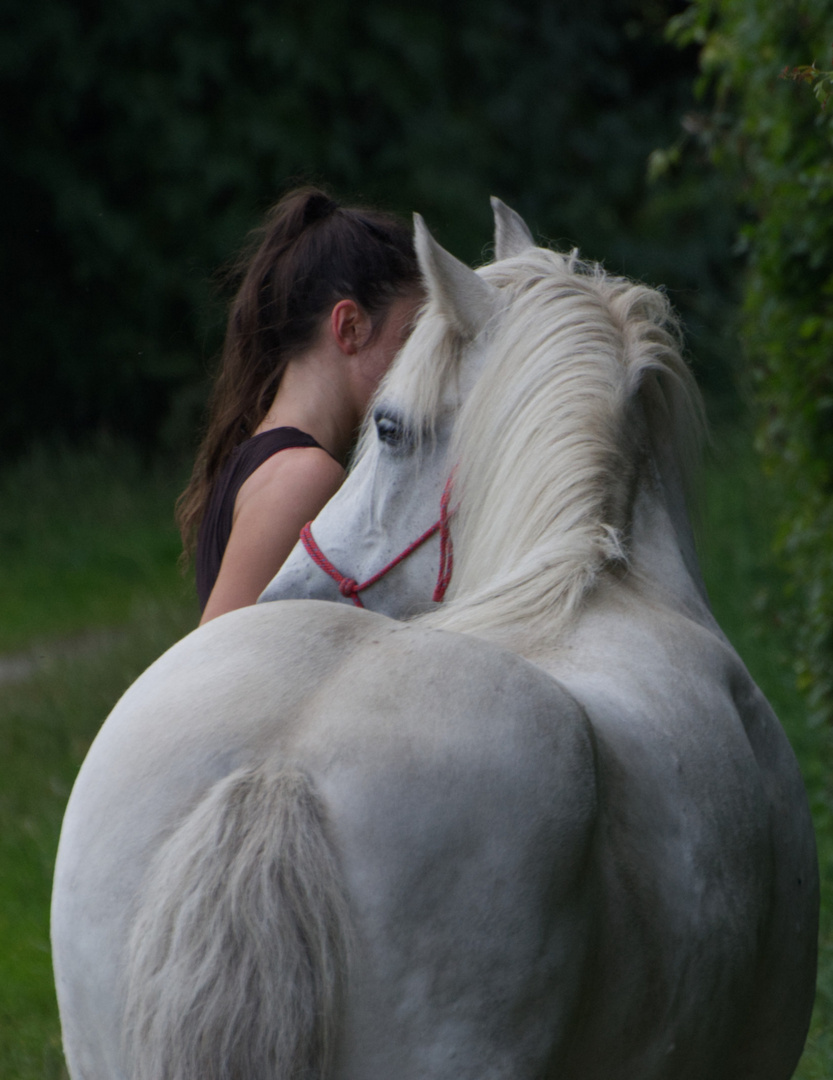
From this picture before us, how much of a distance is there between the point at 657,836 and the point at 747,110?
10.3ft

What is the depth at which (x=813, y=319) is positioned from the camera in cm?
333

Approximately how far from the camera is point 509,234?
7.79 ft

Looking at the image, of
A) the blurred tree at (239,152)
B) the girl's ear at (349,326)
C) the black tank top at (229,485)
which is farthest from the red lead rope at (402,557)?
the blurred tree at (239,152)

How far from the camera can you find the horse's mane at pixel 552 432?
161 centimetres

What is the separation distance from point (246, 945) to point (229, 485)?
1216 mm

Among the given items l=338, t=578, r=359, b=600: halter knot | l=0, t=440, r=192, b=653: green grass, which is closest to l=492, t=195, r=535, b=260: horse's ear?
l=338, t=578, r=359, b=600: halter knot

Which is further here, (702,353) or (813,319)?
(702,353)

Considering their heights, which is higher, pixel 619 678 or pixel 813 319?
pixel 813 319

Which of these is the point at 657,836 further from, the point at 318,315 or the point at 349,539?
the point at 318,315

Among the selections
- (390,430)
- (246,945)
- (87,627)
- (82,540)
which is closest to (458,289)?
(390,430)

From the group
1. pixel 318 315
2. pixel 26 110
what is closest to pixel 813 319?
pixel 318 315

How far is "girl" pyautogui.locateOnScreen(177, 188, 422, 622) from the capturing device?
2139 mm

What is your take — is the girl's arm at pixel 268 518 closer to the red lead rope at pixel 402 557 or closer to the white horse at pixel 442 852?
the red lead rope at pixel 402 557

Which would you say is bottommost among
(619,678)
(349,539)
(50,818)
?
(50,818)
